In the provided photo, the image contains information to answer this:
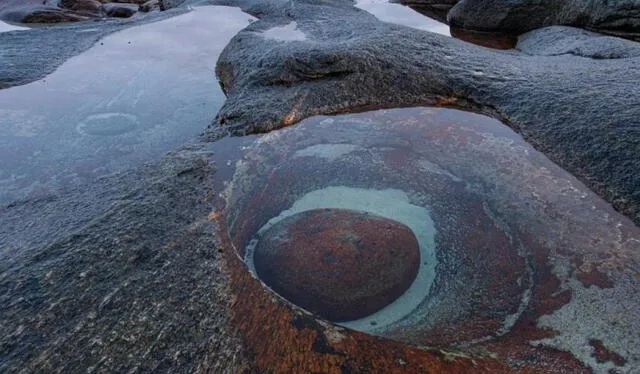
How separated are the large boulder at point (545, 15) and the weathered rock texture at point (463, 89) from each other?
1.68m

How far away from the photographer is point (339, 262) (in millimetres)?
2182

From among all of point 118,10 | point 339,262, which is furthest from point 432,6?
point 339,262

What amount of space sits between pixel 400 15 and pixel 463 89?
14.1ft

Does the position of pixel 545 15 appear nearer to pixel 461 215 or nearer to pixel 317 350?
pixel 461 215

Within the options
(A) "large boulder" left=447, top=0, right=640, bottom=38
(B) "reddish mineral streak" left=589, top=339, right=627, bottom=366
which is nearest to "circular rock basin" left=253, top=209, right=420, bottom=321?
(B) "reddish mineral streak" left=589, top=339, right=627, bottom=366

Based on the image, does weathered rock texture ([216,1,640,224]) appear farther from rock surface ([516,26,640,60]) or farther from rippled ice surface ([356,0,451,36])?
rippled ice surface ([356,0,451,36])

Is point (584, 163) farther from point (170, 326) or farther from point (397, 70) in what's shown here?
point (170, 326)

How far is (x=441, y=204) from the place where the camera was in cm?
271

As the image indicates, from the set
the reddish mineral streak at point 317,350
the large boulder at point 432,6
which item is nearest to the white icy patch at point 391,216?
the reddish mineral streak at point 317,350

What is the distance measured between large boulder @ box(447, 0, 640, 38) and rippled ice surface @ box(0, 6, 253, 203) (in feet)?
11.5

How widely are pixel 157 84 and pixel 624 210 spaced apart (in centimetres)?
399

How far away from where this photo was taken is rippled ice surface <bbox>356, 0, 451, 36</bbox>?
22.1 feet

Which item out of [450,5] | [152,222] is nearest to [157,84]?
[152,222]

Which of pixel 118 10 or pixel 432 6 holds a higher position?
pixel 432 6
